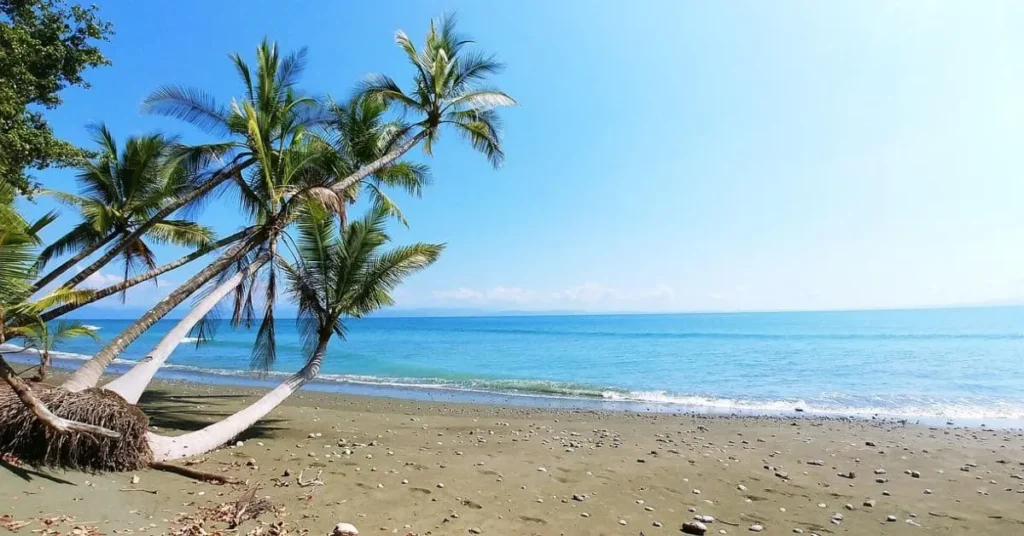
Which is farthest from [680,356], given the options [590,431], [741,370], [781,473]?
[781,473]

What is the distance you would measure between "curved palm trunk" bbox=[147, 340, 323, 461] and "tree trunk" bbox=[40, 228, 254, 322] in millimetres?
3128

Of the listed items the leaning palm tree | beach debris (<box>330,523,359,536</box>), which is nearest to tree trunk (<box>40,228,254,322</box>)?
the leaning palm tree

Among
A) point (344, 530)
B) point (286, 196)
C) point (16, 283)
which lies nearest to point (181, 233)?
point (286, 196)

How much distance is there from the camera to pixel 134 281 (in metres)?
10.2

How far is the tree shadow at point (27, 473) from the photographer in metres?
5.07

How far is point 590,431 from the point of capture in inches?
437

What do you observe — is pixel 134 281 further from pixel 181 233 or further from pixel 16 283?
pixel 16 283

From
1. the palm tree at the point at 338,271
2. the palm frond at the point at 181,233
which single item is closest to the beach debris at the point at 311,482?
the palm tree at the point at 338,271

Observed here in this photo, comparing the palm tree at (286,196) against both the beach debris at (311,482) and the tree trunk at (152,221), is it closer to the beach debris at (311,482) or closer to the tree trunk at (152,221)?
the tree trunk at (152,221)

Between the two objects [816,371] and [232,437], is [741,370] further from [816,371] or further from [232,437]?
[232,437]

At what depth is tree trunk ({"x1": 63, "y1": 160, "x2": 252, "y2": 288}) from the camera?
1040cm

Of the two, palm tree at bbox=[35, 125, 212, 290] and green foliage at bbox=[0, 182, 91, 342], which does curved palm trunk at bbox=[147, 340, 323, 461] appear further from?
palm tree at bbox=[35, 125, 212, 290]

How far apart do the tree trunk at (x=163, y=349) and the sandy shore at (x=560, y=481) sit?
4.93 ft

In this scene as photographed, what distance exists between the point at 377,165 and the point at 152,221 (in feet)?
16.5
